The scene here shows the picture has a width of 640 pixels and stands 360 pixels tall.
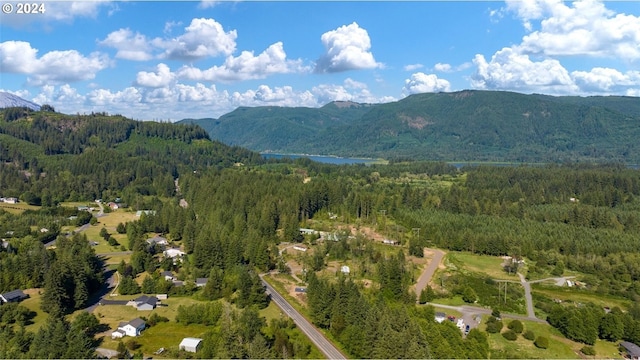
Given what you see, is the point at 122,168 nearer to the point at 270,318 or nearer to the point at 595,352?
the point at 270,318

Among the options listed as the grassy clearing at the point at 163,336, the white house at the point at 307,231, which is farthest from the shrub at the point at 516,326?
the white house at the point at 307,231

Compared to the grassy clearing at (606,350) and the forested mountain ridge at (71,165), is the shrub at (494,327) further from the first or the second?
the forested mountain ridge at (71,165)

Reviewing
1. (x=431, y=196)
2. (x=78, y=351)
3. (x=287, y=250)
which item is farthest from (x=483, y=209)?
(x=78, y=351)

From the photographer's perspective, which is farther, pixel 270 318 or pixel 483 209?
pixel 483 209

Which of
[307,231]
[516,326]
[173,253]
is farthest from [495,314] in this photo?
[173,253]

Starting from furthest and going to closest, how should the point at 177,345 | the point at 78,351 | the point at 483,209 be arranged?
the point at 483,209 → the point at 177,345 → the point at 78,351

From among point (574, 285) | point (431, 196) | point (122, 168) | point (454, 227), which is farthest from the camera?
point (122, 168)
